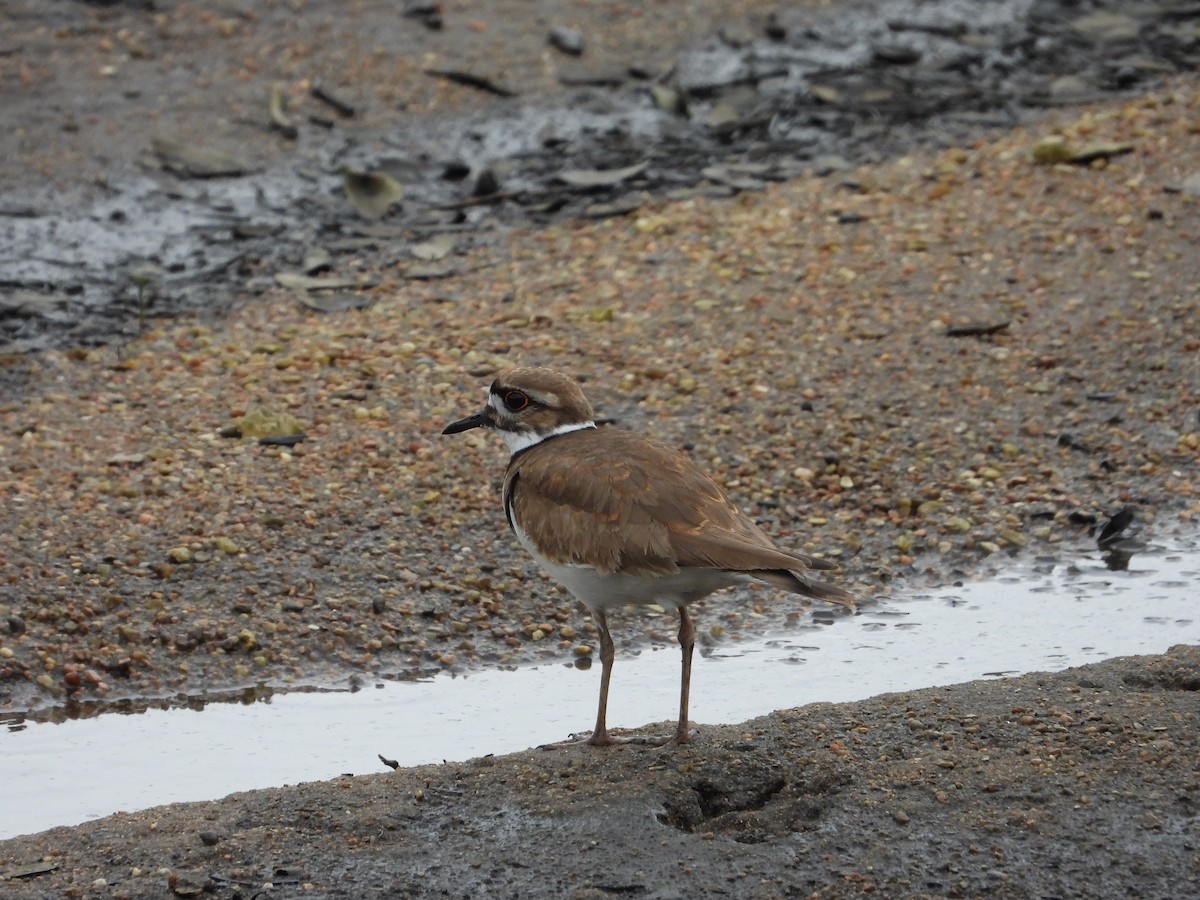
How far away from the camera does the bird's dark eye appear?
227 inches

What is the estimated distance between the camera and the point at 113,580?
6336mm

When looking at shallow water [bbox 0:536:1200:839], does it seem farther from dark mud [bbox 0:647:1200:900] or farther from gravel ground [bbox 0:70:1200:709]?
dark mud [bbox 0:647:1200:900]

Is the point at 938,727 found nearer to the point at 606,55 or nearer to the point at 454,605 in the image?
the point at 454,605

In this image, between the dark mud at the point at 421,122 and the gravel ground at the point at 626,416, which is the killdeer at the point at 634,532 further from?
the dark mud at the point at 421,122

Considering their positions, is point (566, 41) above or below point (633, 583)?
below

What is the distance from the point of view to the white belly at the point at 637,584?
16.3ft

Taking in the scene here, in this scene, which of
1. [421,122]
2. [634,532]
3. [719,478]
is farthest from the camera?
[421,122]

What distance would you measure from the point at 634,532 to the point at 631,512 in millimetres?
84

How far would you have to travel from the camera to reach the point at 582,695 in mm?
5898

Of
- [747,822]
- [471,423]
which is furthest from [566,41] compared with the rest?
[747,822]

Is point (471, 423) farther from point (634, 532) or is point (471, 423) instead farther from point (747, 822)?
point (747, 822)

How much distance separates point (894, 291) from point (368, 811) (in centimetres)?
507

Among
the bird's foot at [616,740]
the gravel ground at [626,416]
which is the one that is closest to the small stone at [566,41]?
the gravel ground at [626,416]

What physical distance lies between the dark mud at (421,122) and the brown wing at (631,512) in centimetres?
373
